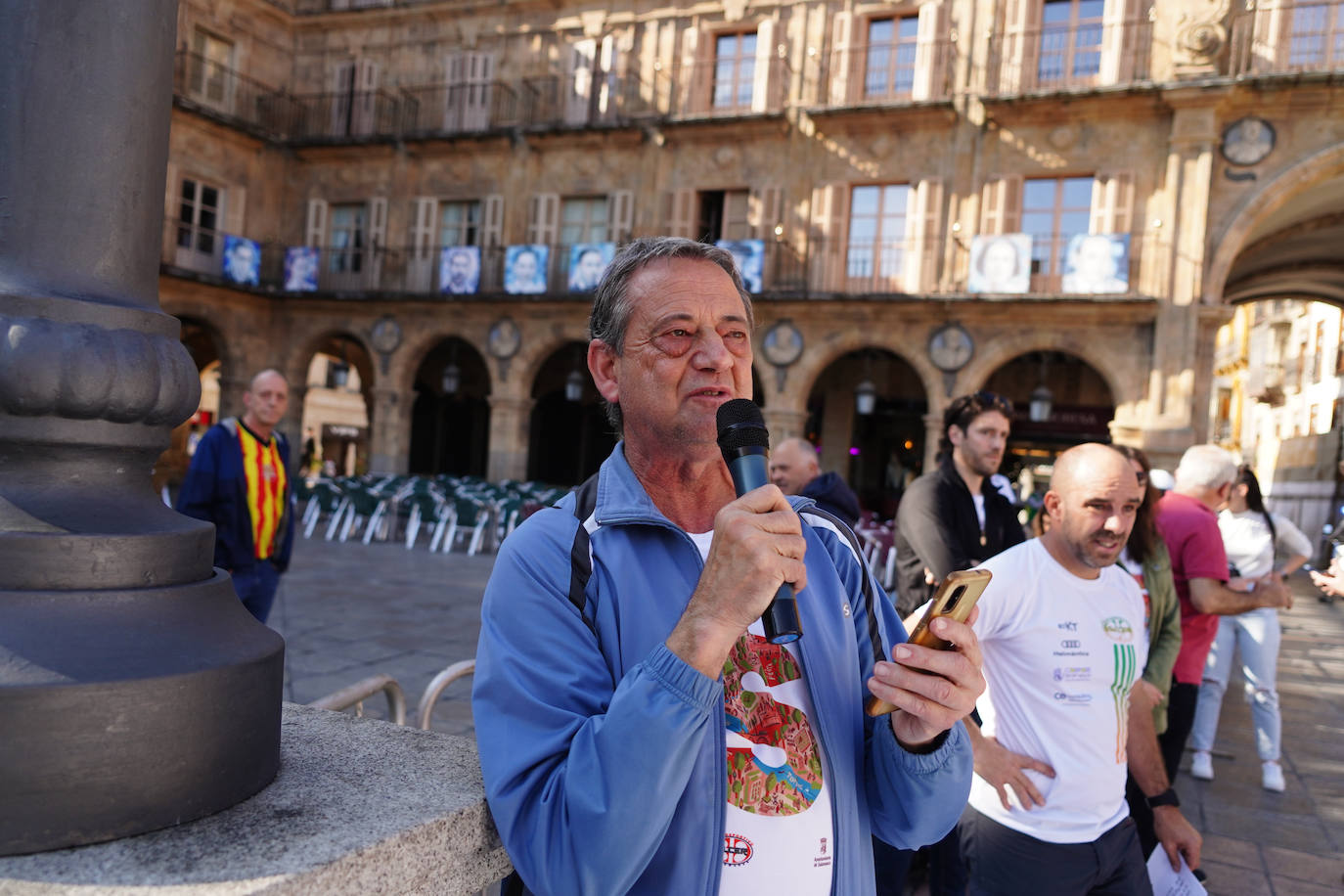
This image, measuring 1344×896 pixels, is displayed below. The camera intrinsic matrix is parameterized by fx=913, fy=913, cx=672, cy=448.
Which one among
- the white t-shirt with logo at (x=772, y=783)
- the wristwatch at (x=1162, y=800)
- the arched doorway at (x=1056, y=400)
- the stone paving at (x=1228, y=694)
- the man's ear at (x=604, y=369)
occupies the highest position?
the arched doorway at (x=1056, y=400)

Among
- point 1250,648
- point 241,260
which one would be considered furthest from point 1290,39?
point 241,260

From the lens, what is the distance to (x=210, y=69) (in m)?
19.5

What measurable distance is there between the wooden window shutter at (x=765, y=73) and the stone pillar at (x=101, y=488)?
17.2 metres

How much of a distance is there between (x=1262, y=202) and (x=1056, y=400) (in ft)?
17.0

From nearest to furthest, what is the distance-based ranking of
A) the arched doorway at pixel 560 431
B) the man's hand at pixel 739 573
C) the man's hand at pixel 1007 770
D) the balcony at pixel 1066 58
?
the man's hand at pixel 739 573
the man's hand at pixel 1007 770
the balcony at pixel 1066 58
the arched doorway at pixel 560 431

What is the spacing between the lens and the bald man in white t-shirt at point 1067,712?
2270 millimetres

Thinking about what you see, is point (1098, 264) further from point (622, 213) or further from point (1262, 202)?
point (622, 213)

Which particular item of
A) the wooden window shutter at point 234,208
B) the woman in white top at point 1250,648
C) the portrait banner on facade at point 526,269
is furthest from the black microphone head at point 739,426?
the wooden window shutter at point 234,208

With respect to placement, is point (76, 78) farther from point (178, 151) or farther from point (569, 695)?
point (178, 151)

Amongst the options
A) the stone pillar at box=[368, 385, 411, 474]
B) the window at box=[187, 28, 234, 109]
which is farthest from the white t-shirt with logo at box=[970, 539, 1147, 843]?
the window at box=[187, 28, 234, 109]

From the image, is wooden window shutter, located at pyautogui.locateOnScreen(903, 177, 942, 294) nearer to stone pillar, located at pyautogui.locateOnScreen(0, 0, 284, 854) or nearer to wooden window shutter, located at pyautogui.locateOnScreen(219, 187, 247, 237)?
wooden window shutter, located at pyautogui.locateOnScreen(219, 187, 247, 237)

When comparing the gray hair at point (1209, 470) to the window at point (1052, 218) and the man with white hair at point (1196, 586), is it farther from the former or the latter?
the window at point (1052, 218)

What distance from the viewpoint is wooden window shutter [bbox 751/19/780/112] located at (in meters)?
17.2

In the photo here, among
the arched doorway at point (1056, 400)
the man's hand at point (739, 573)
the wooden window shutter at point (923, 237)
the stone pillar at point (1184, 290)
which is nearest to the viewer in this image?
the man's hand at point (739, 573)
